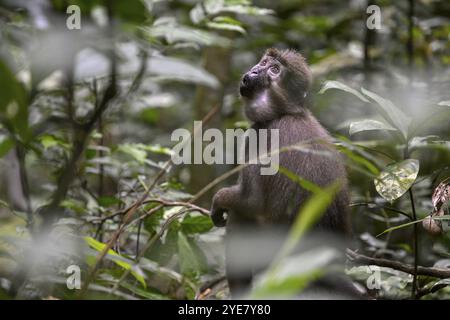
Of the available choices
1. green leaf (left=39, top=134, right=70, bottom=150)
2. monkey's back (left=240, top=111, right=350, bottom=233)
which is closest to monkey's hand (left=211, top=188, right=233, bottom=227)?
monkey's back (left=240, top=111, right=350, bottom=233)

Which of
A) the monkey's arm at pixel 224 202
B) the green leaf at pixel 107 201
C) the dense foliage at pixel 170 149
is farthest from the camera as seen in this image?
the green leaf at pixel 107 201

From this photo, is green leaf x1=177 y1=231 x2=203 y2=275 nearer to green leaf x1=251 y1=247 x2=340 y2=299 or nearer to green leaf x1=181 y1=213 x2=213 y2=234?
green leaf x1=181 y1=213 x2=213 y2=234

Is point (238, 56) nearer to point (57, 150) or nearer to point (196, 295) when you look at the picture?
point (57, 150)

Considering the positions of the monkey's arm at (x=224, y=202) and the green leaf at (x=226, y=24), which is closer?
the monkey's arm at (x=224, y=202)

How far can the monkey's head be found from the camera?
162 inches

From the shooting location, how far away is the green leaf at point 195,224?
12.8ft

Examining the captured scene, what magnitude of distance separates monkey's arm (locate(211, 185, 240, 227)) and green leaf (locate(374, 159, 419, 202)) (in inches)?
42.6

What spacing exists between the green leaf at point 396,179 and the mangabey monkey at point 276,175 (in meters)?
0.37

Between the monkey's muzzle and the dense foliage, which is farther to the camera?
the monkey's muzzle

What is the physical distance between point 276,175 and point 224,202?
385 millimetres

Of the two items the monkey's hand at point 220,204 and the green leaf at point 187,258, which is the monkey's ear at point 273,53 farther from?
the green leaf at point 187,258

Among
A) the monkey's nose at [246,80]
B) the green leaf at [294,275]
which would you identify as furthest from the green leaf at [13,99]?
the monkey's nose at [246,80]

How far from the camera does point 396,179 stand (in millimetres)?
3002
